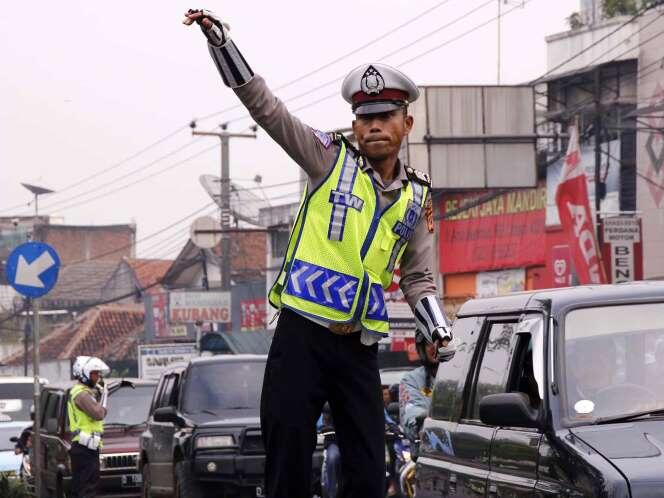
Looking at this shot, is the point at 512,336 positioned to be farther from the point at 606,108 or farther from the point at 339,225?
the point at 606,108

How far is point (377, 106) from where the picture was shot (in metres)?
5.28

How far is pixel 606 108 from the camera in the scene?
37406 millimetres

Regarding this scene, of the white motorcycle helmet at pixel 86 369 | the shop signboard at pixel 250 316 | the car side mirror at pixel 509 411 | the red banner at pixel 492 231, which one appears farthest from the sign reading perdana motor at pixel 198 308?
the car side mirror at pixel 509 411

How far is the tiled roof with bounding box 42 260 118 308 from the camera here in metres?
95.3

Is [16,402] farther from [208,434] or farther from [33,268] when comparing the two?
[208,434]

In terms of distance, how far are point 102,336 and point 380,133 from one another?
253 feet

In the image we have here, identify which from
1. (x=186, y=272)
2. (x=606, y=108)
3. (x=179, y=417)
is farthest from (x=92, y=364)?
(x=186, y=272)

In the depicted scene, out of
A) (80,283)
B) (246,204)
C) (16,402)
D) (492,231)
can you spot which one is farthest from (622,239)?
(80,283)

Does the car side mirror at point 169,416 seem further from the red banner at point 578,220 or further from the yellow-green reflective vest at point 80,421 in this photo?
the red banner at point 578,220

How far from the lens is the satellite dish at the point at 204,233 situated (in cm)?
5156

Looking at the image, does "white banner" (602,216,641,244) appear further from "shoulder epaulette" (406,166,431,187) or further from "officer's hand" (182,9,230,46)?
"officer's hand" (182,9,230,46)

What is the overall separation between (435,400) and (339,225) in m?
3.05

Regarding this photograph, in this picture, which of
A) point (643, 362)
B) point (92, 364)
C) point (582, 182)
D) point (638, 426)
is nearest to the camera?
point (638, 426)

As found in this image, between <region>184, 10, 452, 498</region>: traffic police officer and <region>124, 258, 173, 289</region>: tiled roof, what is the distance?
81961mm
